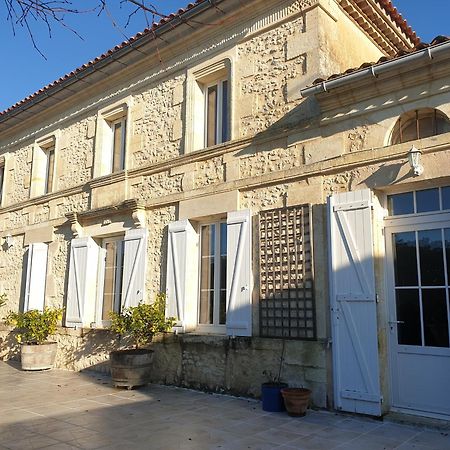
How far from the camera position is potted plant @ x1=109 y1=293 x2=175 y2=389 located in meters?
6.22

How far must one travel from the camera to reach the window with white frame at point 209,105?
273 inches

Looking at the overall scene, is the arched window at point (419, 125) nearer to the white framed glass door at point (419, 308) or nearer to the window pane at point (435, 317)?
the white framed glass door at point (419, 308)

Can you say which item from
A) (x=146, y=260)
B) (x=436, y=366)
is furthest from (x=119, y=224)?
(x=436, y=366)

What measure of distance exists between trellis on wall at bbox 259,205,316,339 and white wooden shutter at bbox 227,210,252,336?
18cm

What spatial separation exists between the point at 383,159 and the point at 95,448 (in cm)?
392

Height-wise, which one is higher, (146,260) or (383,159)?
(383,159)

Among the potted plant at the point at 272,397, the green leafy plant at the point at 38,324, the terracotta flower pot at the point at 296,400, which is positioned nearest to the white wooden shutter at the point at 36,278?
the green leafy plant at the point at 38,324

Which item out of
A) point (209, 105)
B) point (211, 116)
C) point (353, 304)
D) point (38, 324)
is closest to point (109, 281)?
point (38, 324)

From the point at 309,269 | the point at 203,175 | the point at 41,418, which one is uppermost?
the point at 203,175

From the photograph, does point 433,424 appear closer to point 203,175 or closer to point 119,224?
point 203,175

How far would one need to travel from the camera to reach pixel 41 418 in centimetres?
487

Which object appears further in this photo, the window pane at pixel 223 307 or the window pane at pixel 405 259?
the window pane at pixel 223 307

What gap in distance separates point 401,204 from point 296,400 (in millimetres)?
2354

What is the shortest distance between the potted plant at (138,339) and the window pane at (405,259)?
3.11 metres
